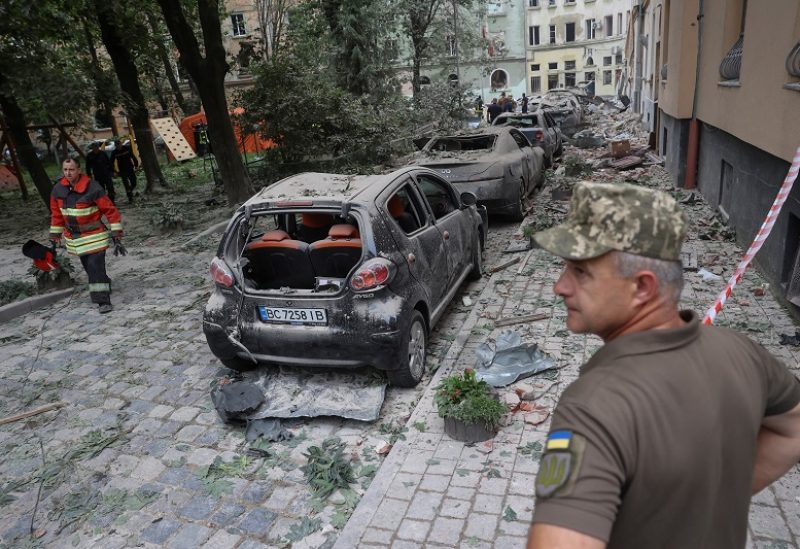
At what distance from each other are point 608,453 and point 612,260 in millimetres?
493

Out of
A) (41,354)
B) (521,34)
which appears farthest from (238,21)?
(41,354)

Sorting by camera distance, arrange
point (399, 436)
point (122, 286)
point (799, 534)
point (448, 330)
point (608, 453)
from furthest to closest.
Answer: point (122, 286) → point (448, 330) → point (399, 436) → point (799, 534) → point (608, 453)

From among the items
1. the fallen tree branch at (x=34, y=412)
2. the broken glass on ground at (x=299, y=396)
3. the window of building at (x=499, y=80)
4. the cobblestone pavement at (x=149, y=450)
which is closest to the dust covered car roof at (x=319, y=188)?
the broken glass on ground at (x=299, y=396)

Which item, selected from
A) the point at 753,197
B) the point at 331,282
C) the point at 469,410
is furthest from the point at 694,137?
the point at 469,410

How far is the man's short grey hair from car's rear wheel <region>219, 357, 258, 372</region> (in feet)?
14.6

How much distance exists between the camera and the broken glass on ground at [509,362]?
5035 mm

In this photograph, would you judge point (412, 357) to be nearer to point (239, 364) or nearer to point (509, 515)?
point (239, 364)

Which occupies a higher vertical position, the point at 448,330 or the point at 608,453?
the point at 608,453

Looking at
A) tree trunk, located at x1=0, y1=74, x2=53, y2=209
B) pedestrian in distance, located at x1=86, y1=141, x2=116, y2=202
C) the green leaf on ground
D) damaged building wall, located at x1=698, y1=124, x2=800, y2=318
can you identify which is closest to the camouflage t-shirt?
the green leaf on ground

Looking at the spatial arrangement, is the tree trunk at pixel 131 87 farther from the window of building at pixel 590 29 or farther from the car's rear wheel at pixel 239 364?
the window of building at pixel 590 29

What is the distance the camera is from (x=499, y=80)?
5575 centimetres

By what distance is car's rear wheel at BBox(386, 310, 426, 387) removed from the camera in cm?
487

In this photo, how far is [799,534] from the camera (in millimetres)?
3131

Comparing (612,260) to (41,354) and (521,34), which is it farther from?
(521,34)
